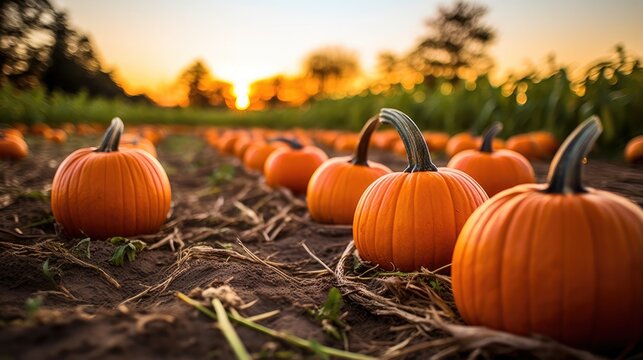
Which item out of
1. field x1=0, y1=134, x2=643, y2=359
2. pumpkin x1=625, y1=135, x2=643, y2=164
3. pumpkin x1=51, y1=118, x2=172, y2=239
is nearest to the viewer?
field x1=0, y1=134, x2=643, y2=359

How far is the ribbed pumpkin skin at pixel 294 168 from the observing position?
486 cm

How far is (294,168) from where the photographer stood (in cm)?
486

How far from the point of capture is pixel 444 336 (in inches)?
64.8

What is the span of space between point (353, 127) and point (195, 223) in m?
11.4

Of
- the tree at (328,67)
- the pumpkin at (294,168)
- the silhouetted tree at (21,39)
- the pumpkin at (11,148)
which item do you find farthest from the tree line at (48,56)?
the tree at (328,67)

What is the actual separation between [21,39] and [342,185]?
2500 cm

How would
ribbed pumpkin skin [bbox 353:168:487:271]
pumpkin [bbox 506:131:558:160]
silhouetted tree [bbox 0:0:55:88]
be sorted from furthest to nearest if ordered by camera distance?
silhouetted tree [bbox 0:0:55:88]
pumpkin [bbox 506:131:558:160]
ribbed pumpkin skin [bbox 353:168:487:271]

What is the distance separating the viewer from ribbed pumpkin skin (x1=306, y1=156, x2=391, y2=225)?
3.33m

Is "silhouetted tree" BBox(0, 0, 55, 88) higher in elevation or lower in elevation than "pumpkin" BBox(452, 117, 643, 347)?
higher

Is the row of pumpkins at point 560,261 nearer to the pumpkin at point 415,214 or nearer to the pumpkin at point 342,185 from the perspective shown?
the pumpkin at point 415,214

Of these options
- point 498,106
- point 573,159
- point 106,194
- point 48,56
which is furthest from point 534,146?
point 48,56

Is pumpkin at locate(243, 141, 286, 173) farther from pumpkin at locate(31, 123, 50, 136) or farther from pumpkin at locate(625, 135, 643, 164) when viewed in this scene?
pumpkin at locate(31, 123, 50, 136)

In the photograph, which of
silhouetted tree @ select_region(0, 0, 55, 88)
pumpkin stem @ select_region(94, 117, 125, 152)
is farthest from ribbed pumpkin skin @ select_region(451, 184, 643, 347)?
silhouetted tree @ select_region(0, 0, 55, 88)

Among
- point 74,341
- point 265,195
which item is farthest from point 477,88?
point 74,341
